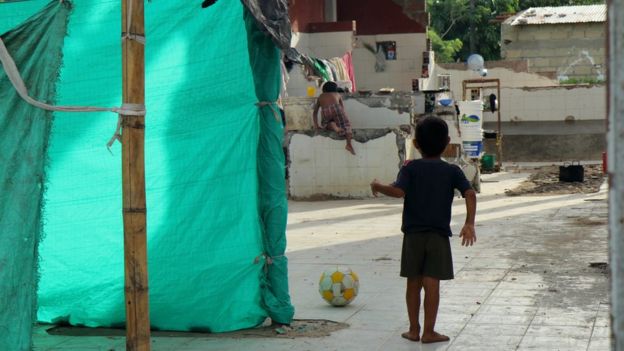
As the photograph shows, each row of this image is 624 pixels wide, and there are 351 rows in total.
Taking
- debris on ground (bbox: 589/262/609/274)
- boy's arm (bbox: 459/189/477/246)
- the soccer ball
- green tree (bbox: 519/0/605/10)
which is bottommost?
debris on ground (bbox: 589/262/609/274)

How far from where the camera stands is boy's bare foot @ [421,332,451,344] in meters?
6.13

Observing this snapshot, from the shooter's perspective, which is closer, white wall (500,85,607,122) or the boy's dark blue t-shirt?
the boy's dark blue t-shirt

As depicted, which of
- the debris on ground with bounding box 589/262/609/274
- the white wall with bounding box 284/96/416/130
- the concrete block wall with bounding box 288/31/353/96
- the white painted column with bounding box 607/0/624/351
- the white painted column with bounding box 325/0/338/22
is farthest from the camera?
the white painted column with bounding box 325/0/338/22

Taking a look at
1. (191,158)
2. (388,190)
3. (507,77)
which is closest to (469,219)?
(388,190)

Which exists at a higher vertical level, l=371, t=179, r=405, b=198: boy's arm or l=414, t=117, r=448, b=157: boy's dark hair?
l=414, t=117, r=448, b=157: boy's dark hair

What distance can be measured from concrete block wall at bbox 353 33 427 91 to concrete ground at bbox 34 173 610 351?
8.85m

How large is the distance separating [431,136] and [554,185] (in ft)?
39.1

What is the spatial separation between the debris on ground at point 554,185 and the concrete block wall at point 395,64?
388 cm

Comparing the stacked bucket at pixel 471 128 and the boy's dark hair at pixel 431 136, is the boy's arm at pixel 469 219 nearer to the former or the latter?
the boy's dark hair at pixel 431 136

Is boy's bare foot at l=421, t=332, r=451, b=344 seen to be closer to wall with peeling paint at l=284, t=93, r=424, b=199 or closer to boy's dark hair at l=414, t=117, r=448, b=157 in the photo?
boy's dark hair at l=414, t=117, r=448, b=157

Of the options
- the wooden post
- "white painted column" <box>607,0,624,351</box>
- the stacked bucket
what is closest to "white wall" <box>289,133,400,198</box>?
the stacked bucket

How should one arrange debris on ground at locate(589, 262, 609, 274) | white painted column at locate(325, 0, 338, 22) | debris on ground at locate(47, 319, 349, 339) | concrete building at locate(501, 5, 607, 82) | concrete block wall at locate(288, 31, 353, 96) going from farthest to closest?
concrete building at locate(501, 5, 607, 82)
white painted column at locate(325, 0, 338, 22)
concrete block wall at locate(288, 31, 353, 96)
debris on ground at locate(589, 262, 609, 274)
debris on ground at locate(47, 319, 349, 339)

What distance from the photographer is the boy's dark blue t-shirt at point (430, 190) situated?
19.8 feet

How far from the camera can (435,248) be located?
6062 millimetres
